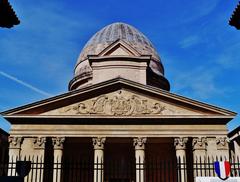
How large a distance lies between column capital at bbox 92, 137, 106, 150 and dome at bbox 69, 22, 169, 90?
507 inches

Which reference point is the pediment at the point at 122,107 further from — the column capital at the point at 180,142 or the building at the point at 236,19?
the building at the point at 236,19

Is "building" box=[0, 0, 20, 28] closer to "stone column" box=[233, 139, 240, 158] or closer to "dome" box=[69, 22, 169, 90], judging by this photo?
"dome" box=[69, 22, 169, 90]

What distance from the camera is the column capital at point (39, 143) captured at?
21453mm

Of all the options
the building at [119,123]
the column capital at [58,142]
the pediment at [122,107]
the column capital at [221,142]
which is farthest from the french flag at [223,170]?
the column capital at [58,142]

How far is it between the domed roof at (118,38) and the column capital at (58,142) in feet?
49.8

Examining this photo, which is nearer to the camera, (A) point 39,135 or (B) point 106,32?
(A) point 39,135

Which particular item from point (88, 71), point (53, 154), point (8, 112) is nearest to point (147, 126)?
point (53, 154)

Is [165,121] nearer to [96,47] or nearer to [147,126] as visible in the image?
[147,126]

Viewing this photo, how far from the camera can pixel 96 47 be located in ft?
117

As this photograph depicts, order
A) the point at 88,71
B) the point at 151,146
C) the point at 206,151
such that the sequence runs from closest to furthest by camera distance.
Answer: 1. the point at 206,151
2. the point at 151,146
3. the point at 88,71

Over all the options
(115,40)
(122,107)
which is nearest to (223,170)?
(122,107)

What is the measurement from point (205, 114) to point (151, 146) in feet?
15.4

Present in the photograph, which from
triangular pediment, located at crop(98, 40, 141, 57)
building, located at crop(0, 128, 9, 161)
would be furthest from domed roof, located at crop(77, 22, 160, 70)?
building, located at crop(0, 128, 9, 161)

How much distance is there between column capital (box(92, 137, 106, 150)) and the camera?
2132 cm
